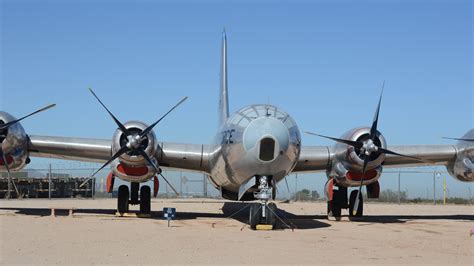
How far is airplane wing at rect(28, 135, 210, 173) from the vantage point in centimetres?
1911

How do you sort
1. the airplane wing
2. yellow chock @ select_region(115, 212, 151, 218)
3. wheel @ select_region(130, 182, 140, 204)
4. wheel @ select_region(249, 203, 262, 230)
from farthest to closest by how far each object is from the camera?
1. wheel @ select_region(130, 182, 140, 204)
2. yellow chock @ select_region(115, 212, 151, 218)
3. the airplane wing
4. wheel @ select_region(249, 203, 262, 230)

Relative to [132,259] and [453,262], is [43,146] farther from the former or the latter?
[453,262]

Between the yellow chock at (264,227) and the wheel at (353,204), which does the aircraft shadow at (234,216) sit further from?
the wheel at (353,204)

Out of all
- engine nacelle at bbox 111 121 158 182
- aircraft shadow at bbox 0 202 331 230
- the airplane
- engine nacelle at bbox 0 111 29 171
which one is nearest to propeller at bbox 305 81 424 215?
the airplane

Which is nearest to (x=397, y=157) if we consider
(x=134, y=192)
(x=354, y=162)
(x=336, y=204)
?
(x=354, y=162)

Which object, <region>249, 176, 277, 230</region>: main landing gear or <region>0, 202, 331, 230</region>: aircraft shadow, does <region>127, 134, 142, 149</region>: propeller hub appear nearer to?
<region>0, 202, 331, 230</region>: aircraft shadow

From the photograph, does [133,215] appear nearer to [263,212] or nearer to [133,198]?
[133,198]

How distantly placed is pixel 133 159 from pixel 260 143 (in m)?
5.22

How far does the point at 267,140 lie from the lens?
14.2 meters

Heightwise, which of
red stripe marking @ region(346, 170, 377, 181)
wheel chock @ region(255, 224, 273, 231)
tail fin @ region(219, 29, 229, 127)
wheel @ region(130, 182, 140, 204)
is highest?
tail fin @ region(219, 29, 229, 127)

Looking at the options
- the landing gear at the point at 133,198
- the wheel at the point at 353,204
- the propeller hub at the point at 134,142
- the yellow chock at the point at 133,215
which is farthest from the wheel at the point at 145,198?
the wheel at the point at 353,204

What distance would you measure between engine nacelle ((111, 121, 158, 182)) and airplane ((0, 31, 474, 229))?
32 millimetres

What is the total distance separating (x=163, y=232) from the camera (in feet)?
44.1

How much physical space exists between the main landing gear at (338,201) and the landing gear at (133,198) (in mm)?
6284
